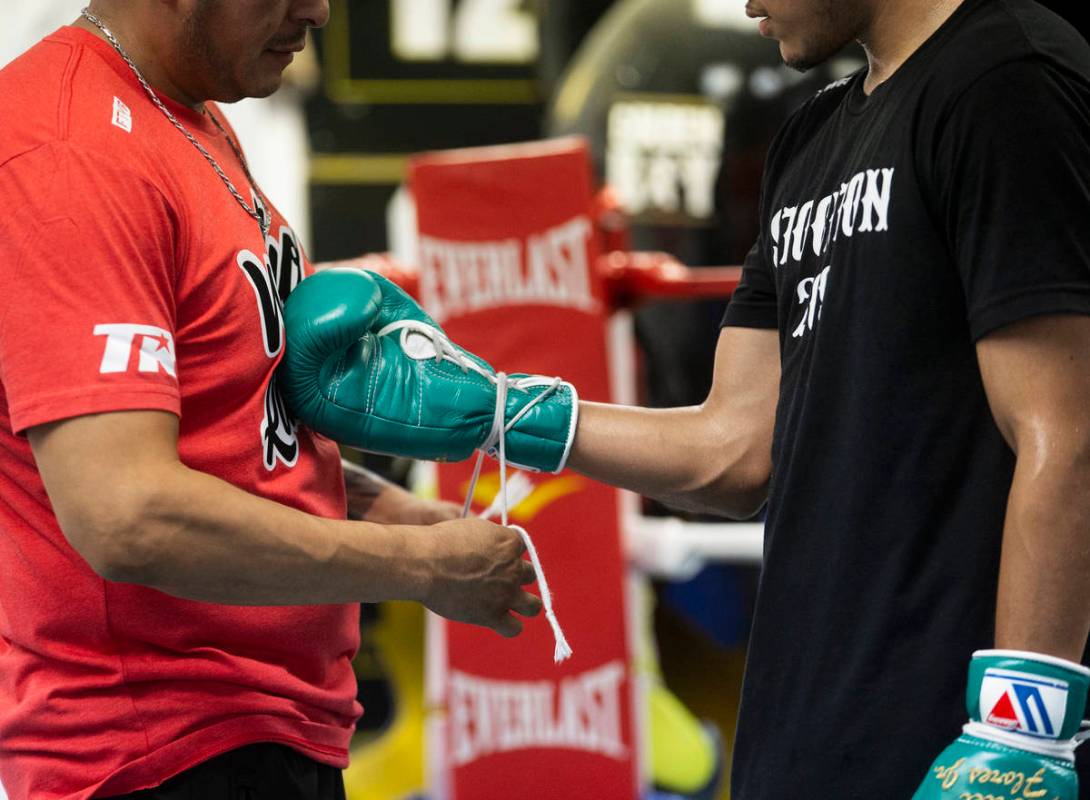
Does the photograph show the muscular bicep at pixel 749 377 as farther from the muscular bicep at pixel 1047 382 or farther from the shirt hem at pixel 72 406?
the shirt hem at pixel 72 406

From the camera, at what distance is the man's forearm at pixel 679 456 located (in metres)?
1.40

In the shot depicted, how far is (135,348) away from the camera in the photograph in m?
1.01

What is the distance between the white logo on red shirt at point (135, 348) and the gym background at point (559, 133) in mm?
1728

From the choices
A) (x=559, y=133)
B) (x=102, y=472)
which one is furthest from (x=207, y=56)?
(x=559, y=133)

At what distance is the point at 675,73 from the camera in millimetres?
3264

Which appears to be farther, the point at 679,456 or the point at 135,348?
the point at 679,456

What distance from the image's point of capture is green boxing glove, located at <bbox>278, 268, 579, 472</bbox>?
4.01 feet

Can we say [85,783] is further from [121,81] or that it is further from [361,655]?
[361,655]

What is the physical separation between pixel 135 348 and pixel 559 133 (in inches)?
102

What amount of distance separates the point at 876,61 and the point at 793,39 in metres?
0.08

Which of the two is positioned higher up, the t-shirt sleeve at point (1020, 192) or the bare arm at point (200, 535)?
the t-shirt sleeve at point (1020, 192)

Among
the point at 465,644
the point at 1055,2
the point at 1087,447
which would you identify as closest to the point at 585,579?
the point at 465,644

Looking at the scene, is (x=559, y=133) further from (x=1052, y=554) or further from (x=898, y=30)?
(x=1052, y=554)

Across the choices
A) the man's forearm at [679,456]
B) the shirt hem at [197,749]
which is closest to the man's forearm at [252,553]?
the shirt hem at [197,749]
